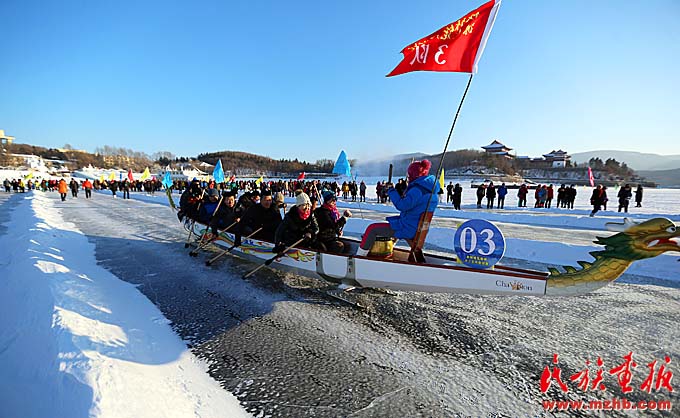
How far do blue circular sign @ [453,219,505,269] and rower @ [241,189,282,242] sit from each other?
3620 mm

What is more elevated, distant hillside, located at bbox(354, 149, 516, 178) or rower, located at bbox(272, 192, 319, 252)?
distant hillside, located at bbox(354, 149, 516, 178)

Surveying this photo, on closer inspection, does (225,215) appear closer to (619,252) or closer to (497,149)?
(619,252)

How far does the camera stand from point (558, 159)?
84000 mm

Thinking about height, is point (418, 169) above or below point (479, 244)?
above

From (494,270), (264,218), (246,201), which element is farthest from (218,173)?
(494,270)

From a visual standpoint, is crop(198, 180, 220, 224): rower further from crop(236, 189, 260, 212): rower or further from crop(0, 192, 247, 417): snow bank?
crop(0, 192, 247, 417): snow bank

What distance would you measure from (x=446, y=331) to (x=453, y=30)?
12.2 feet

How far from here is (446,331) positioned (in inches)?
142

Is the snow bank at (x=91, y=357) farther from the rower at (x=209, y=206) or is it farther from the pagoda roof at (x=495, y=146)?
the pagoda roof at (x=495, y=146)

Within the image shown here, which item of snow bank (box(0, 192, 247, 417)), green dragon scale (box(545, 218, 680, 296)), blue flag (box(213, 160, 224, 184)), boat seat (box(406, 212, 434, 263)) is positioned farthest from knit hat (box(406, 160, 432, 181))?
blue flag (box(213, 160, 224, 184))

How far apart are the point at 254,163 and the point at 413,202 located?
446ft

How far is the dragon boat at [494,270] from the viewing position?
8.69 ft

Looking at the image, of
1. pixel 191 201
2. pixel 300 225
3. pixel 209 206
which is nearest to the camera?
pixel 300 225

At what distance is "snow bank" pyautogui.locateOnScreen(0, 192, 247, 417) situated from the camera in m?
2.20
